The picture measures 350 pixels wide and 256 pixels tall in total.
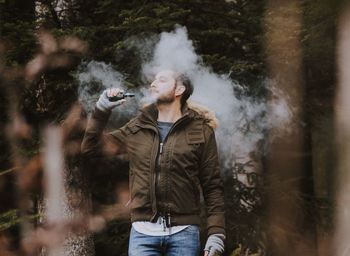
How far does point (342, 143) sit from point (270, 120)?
12.8 ft

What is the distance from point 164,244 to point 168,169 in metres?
0.50

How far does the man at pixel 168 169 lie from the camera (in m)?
4.04

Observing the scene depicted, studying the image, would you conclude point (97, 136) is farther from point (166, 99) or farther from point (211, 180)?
point (211, 180)

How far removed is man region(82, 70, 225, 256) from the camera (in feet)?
13.3

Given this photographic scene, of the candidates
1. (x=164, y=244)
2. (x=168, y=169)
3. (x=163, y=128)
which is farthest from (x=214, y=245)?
(x=163, y=128)

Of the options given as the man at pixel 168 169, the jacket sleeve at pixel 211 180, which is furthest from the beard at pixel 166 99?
the jacket sleeve at pixel 211 180

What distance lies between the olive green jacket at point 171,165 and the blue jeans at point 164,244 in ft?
0.31

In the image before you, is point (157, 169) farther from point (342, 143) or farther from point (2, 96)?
point (2, 96)

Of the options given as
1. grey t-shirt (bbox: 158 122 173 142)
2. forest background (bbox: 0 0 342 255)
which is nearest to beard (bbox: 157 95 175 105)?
grey t-shirt (bbox: 158 122 173 142)

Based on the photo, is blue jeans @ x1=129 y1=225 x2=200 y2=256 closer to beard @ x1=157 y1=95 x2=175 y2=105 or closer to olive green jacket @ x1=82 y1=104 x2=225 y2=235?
olive green jacket @ x1=82 y1=104 x2=225 y2=235

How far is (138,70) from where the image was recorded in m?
6.16

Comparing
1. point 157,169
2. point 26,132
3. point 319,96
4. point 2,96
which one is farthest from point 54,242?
point 319,96

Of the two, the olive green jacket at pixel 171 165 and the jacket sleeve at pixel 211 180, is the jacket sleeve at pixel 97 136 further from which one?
the jacket sleeve at pixel 211 180

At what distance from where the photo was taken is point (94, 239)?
6.35m
